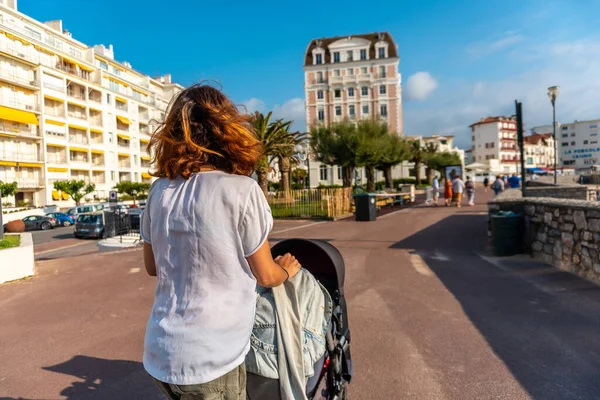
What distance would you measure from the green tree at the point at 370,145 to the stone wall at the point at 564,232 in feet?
73.3

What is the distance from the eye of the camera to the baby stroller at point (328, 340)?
168 centimetres

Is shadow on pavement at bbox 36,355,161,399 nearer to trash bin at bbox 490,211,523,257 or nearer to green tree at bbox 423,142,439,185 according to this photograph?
trash bin at bbox 490,211,523,257

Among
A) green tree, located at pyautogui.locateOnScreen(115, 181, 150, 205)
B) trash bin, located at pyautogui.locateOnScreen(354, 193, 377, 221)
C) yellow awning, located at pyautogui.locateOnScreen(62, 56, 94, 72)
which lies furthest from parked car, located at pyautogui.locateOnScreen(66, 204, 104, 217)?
yellow awning, located at pyautogui.locateOnScreen(62, 56, 94, 72)

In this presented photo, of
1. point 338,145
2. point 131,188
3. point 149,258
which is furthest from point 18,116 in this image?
point 149,258

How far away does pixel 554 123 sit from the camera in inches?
782

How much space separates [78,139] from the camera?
54500mm

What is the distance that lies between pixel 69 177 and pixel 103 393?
183ft

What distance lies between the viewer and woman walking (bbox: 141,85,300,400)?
1477 mm

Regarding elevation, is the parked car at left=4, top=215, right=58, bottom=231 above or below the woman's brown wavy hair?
below

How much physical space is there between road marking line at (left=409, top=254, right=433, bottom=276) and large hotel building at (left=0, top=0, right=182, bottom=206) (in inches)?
1645

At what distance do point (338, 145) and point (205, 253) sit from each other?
3122 cm

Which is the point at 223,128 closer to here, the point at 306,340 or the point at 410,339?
the point at 306,340

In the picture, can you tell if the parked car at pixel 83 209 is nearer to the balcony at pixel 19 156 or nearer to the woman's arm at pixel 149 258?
the balcony at pixel 19 156

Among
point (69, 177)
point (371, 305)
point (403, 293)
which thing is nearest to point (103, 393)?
point (371, 305)
